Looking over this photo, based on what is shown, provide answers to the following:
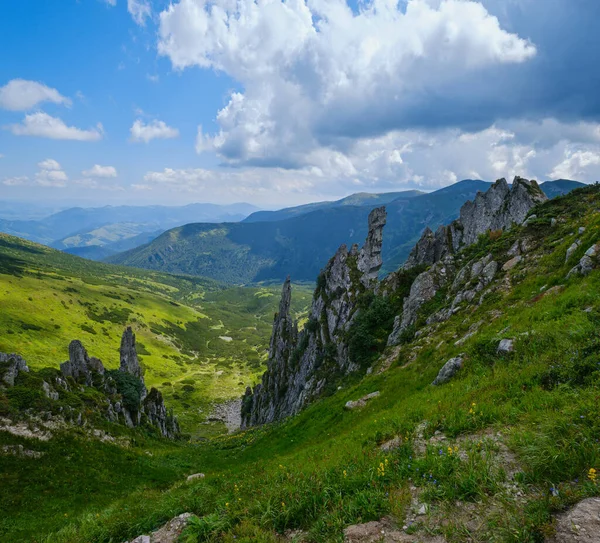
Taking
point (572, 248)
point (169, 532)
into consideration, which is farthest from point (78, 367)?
point (572, 248)

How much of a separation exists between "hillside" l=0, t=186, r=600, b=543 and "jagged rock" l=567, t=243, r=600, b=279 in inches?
4.5

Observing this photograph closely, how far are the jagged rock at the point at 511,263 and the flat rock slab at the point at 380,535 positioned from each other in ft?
99.8

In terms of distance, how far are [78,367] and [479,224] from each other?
89439 mm

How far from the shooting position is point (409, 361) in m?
27.8

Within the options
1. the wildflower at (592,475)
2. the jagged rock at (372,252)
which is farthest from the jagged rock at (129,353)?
the wildflower at (592,475)

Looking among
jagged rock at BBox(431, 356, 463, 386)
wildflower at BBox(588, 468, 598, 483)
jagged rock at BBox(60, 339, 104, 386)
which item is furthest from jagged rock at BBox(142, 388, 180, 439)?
wildflower at BBox(588, 468, 598, 483)

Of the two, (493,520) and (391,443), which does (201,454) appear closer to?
(391,443)

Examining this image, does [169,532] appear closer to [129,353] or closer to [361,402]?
[361,402]

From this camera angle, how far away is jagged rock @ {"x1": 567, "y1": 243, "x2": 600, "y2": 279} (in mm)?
18812

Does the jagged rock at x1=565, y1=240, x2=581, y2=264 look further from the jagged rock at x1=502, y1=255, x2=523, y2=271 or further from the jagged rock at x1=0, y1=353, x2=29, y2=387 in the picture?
the jagged rock at x1=0, y1=353, x2=29, y2=387

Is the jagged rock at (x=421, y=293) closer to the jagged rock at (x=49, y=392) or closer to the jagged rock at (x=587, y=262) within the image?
the jagged rock at (x=587, y=262)

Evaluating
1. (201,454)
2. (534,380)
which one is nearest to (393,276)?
(201,454)

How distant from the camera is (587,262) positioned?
1911cm

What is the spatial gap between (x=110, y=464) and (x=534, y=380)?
3228 centimetres
